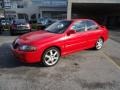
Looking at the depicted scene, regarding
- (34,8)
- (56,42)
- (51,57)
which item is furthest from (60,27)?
(34,8)

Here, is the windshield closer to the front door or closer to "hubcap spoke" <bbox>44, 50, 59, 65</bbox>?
the front door

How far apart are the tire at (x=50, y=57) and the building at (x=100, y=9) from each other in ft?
65.1

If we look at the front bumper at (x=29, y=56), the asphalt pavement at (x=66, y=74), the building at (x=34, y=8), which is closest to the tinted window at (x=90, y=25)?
the asphalt pavement at (x=66, y=74)

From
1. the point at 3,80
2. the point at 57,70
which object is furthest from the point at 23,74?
the point at 57,70

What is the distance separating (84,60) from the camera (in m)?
8.00

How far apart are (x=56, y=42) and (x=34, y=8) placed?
175ft

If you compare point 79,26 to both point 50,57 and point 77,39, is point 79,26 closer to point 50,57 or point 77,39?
point 77,39

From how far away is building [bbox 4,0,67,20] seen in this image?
186 ft

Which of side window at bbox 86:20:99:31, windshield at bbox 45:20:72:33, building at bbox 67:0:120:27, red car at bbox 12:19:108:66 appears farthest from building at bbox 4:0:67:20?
windshield at bbox 45:20:72:33

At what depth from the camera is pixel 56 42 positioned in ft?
23.8

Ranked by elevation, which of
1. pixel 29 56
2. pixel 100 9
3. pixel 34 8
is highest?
pixel 34 8

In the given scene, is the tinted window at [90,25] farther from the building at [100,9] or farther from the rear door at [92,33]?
the building at [100,9]

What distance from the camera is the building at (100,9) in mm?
26578

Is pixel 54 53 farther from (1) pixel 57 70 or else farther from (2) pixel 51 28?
(2) pixel 51 28
